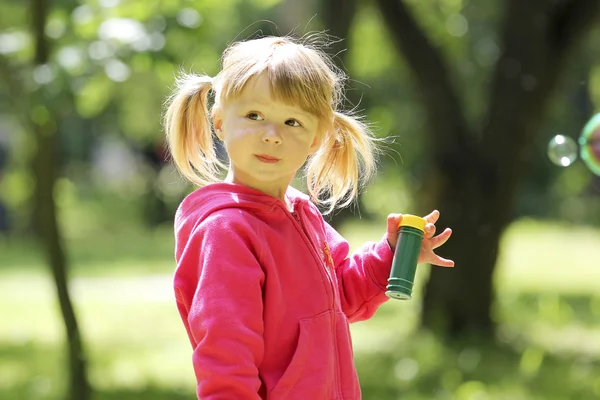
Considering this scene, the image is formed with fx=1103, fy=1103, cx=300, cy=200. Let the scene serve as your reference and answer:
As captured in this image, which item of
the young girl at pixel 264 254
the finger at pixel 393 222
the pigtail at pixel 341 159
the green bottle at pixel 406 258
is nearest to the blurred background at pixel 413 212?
the pigtail at pixel 341 159

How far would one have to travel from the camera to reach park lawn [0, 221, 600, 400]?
230 inches

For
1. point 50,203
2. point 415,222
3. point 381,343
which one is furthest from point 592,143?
point 381,343

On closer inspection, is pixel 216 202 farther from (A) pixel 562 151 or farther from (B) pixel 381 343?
(B) pixel 381 343

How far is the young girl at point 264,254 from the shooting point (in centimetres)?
205

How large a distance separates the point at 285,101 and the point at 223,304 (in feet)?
1.40

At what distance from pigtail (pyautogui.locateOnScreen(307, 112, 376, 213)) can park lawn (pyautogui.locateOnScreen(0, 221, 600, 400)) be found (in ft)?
9.98

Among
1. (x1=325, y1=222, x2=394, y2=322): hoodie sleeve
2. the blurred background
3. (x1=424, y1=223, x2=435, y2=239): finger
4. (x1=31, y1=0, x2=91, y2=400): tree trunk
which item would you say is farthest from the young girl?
(x1=31, y1=0, x2=91, y2=400): tree trunk

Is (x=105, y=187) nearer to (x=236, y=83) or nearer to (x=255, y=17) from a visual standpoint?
(x=255, y=17)

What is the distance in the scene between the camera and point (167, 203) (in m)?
20.6

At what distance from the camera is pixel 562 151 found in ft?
12.2

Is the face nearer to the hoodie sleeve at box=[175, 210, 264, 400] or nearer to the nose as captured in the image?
the nose

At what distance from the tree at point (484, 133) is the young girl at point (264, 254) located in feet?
14.3

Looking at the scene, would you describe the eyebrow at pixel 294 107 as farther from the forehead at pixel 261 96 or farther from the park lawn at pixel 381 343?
the park lawn at pixel 381 343

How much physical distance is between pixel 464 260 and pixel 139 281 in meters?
5.79
